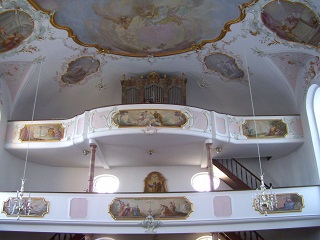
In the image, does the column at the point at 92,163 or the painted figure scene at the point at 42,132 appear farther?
the painted figure scene at the point at 42,132

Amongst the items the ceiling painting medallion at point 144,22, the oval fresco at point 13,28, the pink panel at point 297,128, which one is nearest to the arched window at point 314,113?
→ the pink panel at point 297,128

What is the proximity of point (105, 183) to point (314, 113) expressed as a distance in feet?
30.5

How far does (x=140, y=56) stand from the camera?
14922 mm

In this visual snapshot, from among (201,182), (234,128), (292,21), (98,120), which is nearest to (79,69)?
(98,120)

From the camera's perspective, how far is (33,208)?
481 inches

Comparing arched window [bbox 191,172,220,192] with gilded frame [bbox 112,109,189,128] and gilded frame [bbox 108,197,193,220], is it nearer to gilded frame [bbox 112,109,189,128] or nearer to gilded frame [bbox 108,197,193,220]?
gilded frame [bbox 112,109,189,128]

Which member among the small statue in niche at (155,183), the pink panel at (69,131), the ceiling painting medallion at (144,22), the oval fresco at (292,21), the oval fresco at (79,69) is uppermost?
the ceiling painting medallion at (144,22)

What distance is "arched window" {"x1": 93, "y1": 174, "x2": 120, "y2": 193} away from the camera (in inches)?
647

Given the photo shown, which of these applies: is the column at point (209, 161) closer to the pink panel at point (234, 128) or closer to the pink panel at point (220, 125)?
the pink panel at point (220, 125)

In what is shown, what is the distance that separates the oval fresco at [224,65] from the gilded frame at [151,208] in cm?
590

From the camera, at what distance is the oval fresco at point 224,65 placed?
576 inches

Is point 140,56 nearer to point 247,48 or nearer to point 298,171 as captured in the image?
point 247,48

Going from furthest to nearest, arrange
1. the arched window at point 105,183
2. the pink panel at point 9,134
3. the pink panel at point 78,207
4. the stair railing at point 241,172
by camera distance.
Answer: the arched window at point 105,183 → the stair railing at point 241,172 → the pink panel at point 9,134 → the pink panel at point 78,207

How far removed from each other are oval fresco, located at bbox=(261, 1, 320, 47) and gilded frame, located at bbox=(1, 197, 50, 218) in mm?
9564
